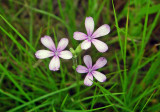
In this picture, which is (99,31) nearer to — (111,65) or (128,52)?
(111,65)

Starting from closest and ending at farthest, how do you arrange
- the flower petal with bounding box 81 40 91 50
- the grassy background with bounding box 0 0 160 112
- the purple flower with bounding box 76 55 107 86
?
the flower petal with bounding box 81 40 91 50
the purple flower with bounding box 76 55 107 86
the grassy background with bounding box 0 0 160 112

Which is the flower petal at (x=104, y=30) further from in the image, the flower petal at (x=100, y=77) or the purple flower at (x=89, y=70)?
the flower petal at (x=100, y=77)

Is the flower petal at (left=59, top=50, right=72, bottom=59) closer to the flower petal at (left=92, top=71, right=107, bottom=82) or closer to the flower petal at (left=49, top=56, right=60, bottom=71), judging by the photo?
the flower petal at (left=49, top=56, right=60, bottom=71)

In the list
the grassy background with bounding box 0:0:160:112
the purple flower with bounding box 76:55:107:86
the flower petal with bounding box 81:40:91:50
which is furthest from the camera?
the grassy background with bounding box 0:0:160:112

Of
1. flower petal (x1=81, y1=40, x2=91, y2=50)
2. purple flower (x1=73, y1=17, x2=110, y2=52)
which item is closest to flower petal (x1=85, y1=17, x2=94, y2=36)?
purple flower (x1=73, y1=17, x2=110, y2=52)

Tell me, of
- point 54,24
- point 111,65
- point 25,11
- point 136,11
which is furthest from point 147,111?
point 25,11

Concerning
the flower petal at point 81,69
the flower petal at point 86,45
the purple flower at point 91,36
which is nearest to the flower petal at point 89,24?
the purple flower at point 91,36

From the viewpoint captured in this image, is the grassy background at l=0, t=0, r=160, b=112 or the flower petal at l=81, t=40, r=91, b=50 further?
the grassy background at l=0, t=0, r=160, b=112

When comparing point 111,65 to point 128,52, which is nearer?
point 111,65
